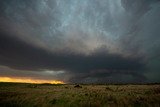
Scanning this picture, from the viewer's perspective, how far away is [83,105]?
3088cm

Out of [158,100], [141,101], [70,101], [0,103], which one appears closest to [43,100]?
[70,101]

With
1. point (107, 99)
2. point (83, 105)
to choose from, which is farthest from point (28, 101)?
point (107, 99)

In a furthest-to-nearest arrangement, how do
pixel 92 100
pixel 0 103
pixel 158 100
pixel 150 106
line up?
pixel 0 103 → pixel 92 100 → pixel 158 100 → pixel 150 106

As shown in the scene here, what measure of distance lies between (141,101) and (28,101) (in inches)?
841

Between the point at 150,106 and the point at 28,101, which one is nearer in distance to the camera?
the point at 150,106

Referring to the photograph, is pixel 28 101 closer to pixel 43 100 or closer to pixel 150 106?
pixel 43 100

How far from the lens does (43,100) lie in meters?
35.5

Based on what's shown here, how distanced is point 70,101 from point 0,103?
45.1ft

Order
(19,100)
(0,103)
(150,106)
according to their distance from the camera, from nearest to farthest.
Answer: (150,106)
(0,103)
(19,100)

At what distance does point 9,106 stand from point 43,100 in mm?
6226

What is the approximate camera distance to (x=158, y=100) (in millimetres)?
30625

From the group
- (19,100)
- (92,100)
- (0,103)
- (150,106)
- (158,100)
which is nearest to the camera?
(150,106)

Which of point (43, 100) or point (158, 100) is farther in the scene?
point (43, 100)

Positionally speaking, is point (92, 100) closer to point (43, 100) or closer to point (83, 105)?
point (83, 105)
